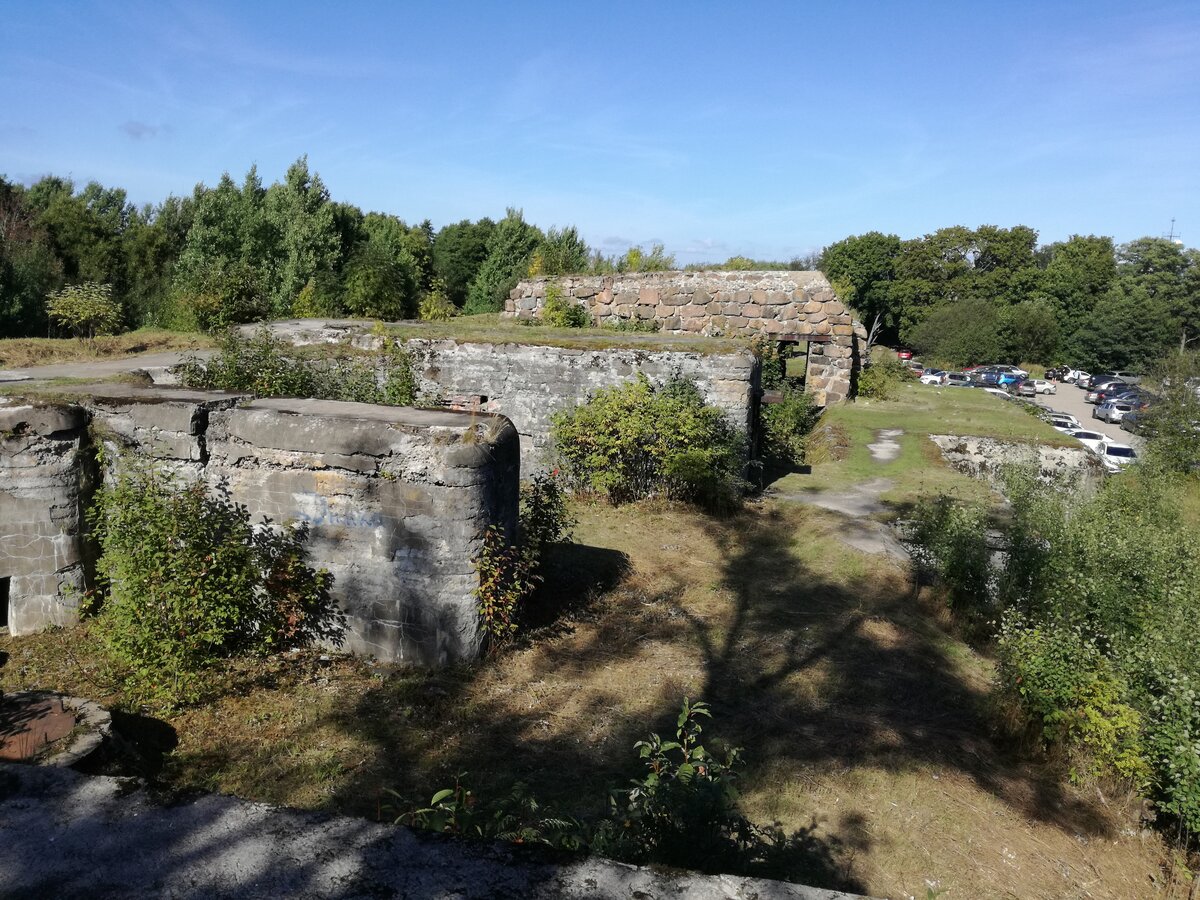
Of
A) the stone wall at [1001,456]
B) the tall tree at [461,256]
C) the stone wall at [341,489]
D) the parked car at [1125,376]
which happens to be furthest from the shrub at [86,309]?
the parked car at [1125,376]

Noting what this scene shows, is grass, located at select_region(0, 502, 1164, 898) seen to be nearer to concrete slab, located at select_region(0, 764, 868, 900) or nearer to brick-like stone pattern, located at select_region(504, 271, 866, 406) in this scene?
concrete slab, located at select_region(0, 764, 868, 900)

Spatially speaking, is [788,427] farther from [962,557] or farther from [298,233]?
[298,233]

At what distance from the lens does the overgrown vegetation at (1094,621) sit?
5129 millimetres

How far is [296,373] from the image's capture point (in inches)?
348

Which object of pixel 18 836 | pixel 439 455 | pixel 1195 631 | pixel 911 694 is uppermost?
pixel 439 455

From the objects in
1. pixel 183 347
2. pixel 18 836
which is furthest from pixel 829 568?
pixel 183 347

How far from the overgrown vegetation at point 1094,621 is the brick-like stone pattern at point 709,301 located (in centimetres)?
715

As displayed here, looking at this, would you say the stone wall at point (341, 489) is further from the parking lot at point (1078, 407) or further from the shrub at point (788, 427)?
the parking lot at point (1078, 407)

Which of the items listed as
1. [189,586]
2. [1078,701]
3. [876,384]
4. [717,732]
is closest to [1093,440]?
[876,384]

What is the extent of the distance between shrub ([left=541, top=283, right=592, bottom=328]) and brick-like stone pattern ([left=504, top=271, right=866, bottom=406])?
7.5 inches

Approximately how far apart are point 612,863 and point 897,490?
35.1 ft

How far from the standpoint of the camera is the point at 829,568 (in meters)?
8.80

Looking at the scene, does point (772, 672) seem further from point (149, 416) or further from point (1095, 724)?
point (149, 416)

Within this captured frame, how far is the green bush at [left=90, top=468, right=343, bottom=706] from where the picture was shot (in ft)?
16.6
